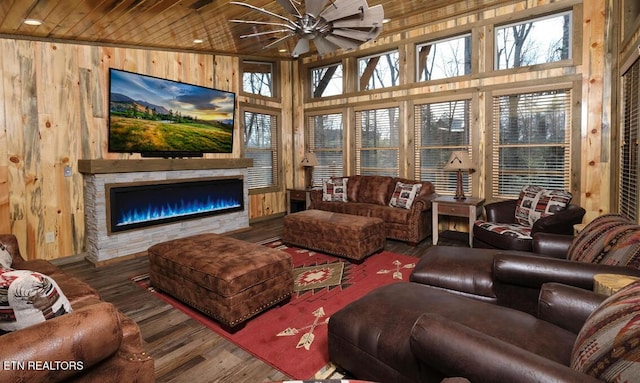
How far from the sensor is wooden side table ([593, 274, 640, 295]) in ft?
5.11

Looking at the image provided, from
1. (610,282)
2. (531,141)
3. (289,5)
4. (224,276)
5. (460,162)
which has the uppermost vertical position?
(289,5)

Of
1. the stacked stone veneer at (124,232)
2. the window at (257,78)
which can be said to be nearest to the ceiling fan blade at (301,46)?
the stacked stone veneer at (124,232)

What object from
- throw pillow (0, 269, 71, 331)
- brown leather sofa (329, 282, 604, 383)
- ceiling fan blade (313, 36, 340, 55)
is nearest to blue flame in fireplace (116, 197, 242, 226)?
ceiling fan blade (313, 36, 340, 55)

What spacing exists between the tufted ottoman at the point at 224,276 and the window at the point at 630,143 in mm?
2958

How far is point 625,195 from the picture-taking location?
3.28 m

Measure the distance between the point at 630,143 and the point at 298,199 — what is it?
15.7 feet

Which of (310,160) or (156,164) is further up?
(310,160)

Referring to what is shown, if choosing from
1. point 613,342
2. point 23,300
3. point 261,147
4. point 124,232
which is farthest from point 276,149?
point 613,342

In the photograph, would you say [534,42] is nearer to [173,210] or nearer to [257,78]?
[257,78]

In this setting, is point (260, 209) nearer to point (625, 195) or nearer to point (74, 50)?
point (74, 50)

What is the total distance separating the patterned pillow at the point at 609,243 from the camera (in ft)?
6.15

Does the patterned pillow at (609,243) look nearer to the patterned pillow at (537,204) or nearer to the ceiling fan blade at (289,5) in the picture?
the patterned pillow at (537,204)

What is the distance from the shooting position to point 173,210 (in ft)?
16.5

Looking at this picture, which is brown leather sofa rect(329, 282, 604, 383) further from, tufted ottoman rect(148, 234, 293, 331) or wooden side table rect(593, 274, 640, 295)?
tufted ottoman rect(148, 234, 293, 331)
